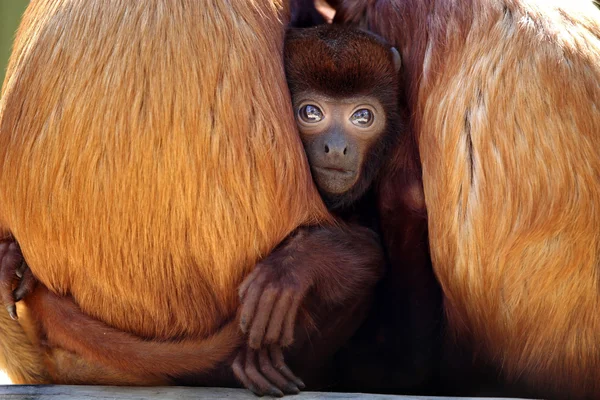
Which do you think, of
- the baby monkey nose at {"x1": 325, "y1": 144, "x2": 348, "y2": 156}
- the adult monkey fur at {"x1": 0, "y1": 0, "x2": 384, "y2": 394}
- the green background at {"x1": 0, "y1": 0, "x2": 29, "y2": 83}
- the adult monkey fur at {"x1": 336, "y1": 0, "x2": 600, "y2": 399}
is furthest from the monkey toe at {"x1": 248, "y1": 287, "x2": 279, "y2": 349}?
the green background at {"x1": 0, "y1": 0, "x2": 29, "y2": 83}

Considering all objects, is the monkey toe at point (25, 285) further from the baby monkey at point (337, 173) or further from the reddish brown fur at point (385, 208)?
the reddish brown fur at point (385, 208)


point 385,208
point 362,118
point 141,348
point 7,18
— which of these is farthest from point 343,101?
point 7,18

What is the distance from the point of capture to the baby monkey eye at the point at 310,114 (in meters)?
2.61

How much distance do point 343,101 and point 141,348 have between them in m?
0.95

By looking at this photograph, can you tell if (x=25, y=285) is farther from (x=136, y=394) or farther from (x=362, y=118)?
(x=362, y=118)

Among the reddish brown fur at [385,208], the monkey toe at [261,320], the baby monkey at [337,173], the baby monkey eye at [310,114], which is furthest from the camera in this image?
the baby monkey eye at [310,114]

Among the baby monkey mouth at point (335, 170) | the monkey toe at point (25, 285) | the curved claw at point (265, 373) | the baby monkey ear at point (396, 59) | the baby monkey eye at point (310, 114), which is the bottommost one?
the curved claw at point (265, 373)

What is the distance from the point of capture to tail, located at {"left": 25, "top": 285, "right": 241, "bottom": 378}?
2.21 metres

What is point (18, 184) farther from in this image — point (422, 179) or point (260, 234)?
point (422, 179)

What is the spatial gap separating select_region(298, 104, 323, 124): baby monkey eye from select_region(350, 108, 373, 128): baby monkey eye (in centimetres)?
10

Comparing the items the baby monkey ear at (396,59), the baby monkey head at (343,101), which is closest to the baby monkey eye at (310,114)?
the baby monkey head at (343,101)

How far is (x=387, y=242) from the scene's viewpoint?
2.47m

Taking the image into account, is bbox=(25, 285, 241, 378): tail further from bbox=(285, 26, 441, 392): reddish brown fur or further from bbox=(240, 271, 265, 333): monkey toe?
bbox=(285, 26, 441, 392): reddish brown fur

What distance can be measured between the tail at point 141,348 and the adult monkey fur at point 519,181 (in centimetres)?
59
